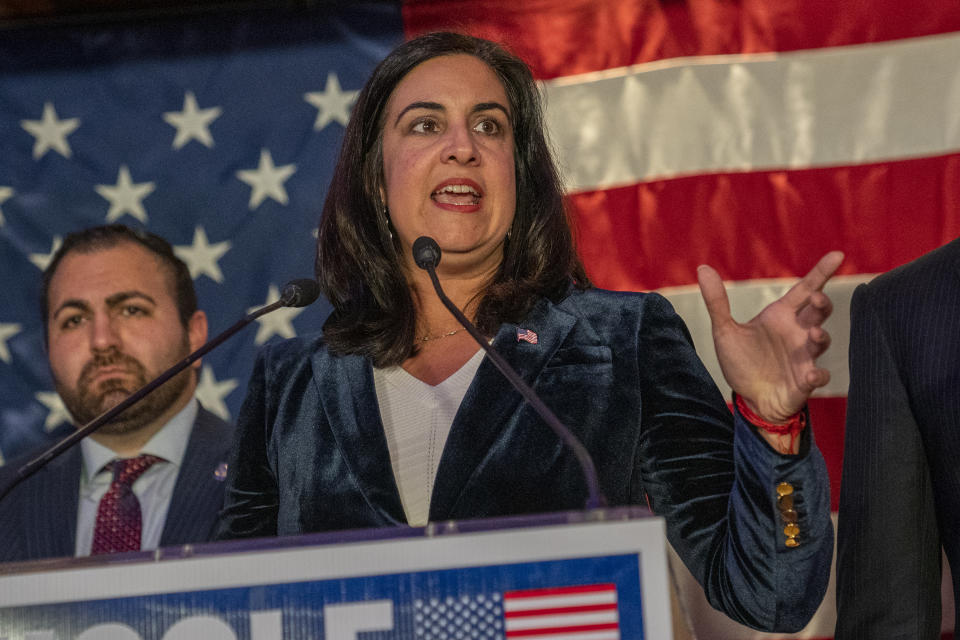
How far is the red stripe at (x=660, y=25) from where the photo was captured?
2.60 meters

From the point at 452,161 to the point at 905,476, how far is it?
0.83m

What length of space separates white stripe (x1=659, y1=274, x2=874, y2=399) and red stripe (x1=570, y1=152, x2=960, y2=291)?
28 millimetres

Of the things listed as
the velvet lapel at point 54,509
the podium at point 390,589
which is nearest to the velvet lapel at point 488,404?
the podium at point 390,589

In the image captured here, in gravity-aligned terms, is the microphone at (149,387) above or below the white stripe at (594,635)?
above

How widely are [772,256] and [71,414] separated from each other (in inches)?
71.0

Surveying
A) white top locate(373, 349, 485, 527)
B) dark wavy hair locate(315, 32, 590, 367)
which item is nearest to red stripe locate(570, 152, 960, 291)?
dark wavy hair locate(315, 32, 590, 367)

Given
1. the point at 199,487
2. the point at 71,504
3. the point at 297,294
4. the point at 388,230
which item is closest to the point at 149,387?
the point at 297,294

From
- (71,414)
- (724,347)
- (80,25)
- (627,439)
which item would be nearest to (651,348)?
(627,439)

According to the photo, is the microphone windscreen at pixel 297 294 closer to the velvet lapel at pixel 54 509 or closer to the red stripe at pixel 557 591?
the red stripe at pixel 557 591

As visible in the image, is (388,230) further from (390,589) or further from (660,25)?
(660,25)

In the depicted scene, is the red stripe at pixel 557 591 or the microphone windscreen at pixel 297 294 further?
the microphone windscreen at pixel 297 294

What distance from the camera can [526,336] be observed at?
166 cm

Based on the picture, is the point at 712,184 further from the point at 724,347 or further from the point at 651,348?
the point at 724,347

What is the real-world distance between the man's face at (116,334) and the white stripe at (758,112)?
1.10 m
